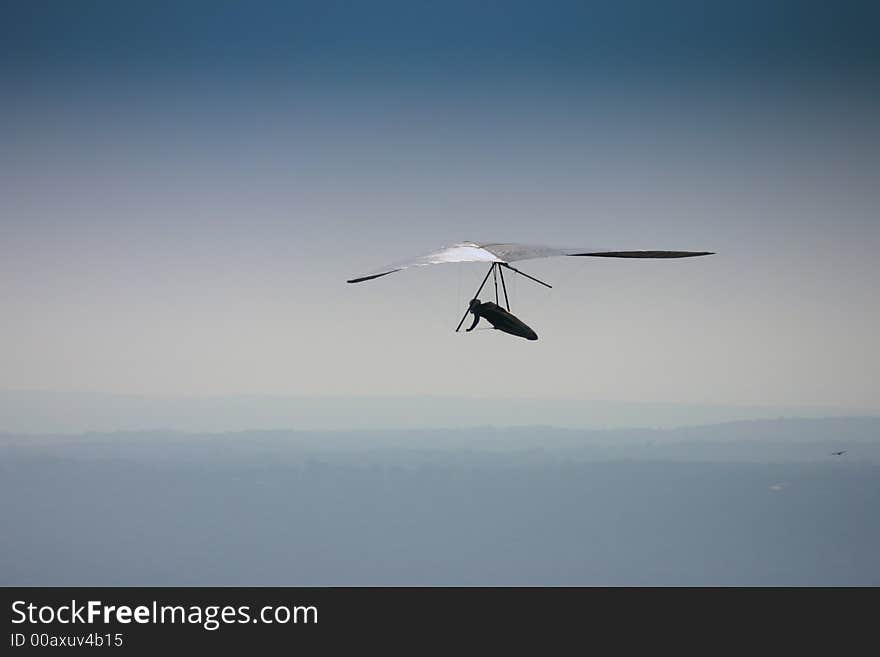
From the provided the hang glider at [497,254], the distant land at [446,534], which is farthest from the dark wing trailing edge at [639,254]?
the distant land at [446,534]

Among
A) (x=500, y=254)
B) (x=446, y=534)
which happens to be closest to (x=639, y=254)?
(x=500, y=254)

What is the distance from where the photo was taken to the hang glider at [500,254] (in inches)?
661

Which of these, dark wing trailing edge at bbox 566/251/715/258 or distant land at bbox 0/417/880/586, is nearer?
dark wing trailing edge at bbox 566/251/715/258

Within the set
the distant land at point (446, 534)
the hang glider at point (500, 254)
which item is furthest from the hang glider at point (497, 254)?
the distant land at point (446, 534)

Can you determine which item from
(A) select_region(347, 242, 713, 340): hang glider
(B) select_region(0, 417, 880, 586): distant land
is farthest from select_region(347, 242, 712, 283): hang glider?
(B) select_region(0, 417, 880, 586): distant land

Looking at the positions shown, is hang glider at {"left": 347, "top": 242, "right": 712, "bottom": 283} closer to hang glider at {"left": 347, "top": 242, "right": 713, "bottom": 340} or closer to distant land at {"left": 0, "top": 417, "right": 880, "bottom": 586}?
hang glider at {"left": 347, "top": 242, "right": 713, "bottom": 340}

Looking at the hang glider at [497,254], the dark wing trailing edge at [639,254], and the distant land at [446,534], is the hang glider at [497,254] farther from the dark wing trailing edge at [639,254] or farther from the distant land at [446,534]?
the distant land at [446,534]

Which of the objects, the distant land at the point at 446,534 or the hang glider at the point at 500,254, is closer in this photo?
the hang glider at the point at 500,254

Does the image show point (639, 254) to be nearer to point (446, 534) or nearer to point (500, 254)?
point (500, 254)

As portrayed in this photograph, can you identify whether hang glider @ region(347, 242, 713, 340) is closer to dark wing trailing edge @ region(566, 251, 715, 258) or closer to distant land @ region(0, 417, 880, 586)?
dark wing trailing edge @ region(566, 251, 715, 258)

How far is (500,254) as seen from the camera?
56.2 feet

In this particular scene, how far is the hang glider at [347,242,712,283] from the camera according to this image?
16.8 m
